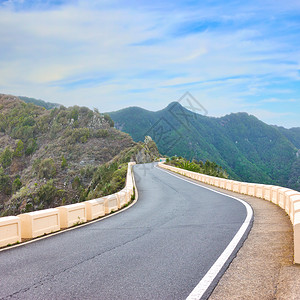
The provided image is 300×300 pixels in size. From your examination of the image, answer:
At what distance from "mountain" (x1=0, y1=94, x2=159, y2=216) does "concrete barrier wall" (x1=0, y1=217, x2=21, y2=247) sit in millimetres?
56280

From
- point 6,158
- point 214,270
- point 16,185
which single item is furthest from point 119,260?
point 6,158

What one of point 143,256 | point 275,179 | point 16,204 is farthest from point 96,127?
point 143,256

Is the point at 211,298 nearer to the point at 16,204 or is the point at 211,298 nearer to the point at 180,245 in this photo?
the point at 180,245

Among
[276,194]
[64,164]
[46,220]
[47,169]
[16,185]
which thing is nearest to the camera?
[46,220]

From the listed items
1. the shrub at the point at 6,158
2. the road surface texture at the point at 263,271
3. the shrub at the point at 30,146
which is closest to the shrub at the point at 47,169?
the shrub at the point at 6,158

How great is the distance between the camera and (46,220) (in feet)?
32.1

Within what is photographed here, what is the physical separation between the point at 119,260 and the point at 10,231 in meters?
3.47

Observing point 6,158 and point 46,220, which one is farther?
point 6,158

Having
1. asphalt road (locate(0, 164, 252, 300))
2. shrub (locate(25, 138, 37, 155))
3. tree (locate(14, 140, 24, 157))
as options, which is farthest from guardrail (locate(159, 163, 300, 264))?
shrub (locate(25, 138, 37, 155))

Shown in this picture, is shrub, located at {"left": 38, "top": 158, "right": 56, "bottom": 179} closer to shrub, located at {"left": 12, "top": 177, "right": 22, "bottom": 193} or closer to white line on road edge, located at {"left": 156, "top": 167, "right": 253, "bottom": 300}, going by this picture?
shrub, located at {"left": 12, "top": 177, "right": 22, "bottom": 193}

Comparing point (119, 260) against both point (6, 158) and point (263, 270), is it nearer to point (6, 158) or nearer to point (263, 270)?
point (263, 270)

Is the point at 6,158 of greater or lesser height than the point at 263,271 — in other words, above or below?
below

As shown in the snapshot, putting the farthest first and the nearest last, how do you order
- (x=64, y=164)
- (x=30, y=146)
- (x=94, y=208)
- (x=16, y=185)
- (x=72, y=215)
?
(x=30, y=146)
(x=16, y=185)
(x=64, y=164)
(x=94, y=208)
(x=72, y=215)

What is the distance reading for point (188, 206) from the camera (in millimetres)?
15234
